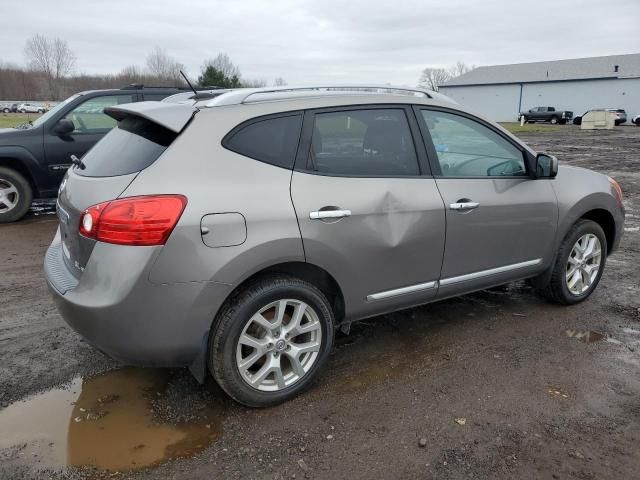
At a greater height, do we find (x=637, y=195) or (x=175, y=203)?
(x=175, y=203)

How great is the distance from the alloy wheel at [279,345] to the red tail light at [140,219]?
69cm

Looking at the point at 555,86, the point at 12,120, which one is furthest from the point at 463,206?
the point at 555,86

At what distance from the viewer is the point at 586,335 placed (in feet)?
13.3

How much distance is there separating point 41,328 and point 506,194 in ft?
12.1

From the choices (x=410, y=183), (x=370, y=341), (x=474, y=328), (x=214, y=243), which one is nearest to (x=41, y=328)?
(x=214, y=243)

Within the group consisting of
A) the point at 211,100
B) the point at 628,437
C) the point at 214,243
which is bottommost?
the point at 628,437

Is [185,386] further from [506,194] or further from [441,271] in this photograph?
[506,194]

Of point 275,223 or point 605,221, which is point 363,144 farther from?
point 605,221

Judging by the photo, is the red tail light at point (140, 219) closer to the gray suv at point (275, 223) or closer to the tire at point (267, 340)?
the gray suv at point (275, 223)

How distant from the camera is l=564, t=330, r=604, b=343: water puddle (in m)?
3.98

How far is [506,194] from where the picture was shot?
3840mm

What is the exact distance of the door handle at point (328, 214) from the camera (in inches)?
116

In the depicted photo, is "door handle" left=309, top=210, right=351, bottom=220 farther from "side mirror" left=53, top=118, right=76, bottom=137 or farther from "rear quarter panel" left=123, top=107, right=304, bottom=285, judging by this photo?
"side mirror" left=53, top=118, right=76, bottom=137

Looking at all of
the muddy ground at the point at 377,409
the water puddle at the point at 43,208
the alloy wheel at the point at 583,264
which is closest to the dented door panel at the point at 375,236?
the muddy ground at the point at 377,409
